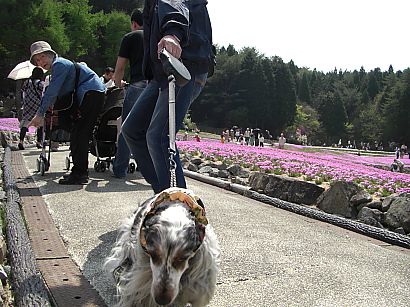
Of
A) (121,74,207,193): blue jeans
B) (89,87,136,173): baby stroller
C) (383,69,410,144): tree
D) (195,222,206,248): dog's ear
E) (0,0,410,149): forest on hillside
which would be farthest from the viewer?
(383,69,410,144): tree

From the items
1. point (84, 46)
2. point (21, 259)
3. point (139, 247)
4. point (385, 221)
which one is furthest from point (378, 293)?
point (84, 46)

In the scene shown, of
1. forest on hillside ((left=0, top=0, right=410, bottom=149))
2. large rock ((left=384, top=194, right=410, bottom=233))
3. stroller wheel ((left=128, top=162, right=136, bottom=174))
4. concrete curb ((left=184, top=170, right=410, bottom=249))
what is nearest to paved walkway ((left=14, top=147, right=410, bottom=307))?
concrete curb ((left=184, top=170, right=410, bottom=249))

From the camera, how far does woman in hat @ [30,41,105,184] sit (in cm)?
591

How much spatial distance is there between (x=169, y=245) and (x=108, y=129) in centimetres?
579

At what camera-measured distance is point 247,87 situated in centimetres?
8388

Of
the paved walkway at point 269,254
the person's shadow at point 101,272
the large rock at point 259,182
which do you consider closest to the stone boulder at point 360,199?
the paved walkway at point 269,254

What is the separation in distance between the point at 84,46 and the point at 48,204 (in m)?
43.3

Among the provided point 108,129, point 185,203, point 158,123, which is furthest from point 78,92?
point 185,203

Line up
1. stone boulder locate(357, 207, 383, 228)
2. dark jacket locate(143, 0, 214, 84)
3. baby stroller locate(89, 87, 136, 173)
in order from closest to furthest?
dark jacket locate(143, 0, 214, 84) → stone boulder locate(357, 207, 383, 228) → baby stroller locate(89, 87, 136, 173)

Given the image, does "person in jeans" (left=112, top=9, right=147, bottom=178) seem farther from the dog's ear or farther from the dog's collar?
the dog's ear

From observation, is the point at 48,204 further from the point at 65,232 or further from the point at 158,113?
the point at 158,113

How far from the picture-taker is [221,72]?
86562 millimetres

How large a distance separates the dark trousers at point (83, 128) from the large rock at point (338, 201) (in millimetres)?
3125

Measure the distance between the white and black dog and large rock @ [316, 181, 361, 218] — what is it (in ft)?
12.3
